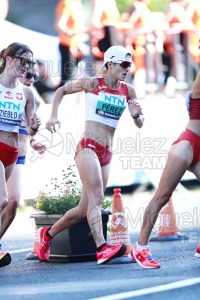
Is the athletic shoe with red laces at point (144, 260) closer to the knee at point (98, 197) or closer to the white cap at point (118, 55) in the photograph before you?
the knee at point (98, 197)

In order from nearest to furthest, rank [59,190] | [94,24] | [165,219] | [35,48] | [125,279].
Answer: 1. [125,279]
2. [59,190]
3. [165,219]
4. [35,48]
5. [94,24]

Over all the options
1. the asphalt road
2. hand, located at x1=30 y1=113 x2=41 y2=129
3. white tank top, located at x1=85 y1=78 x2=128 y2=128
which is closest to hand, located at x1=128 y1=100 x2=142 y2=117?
white tank top, located at x1=85 y1=78 x2=128 y2=128

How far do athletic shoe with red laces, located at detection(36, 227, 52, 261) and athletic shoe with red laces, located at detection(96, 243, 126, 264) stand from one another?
596mm

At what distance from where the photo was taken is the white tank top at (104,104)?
10.2m

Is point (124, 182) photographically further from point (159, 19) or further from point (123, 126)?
point (159, 19)

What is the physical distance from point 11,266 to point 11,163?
3.43ft

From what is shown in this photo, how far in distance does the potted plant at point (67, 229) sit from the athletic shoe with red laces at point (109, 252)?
508 mm

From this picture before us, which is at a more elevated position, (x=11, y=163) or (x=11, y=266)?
(x=11, y=163)

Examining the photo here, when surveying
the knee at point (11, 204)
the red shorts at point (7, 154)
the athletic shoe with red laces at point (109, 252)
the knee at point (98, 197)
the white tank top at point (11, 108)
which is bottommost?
the athletic shoe with red laces at point (109, 252)

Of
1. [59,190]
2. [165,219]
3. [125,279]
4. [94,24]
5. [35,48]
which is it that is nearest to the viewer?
[125,279]

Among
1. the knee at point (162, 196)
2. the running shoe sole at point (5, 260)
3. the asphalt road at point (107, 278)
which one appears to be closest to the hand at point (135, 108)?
the knee at point (162, 196)

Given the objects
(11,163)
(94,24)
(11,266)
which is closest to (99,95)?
(11,163)

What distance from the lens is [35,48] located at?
17.8 m

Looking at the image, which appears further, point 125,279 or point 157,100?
point 157,100
